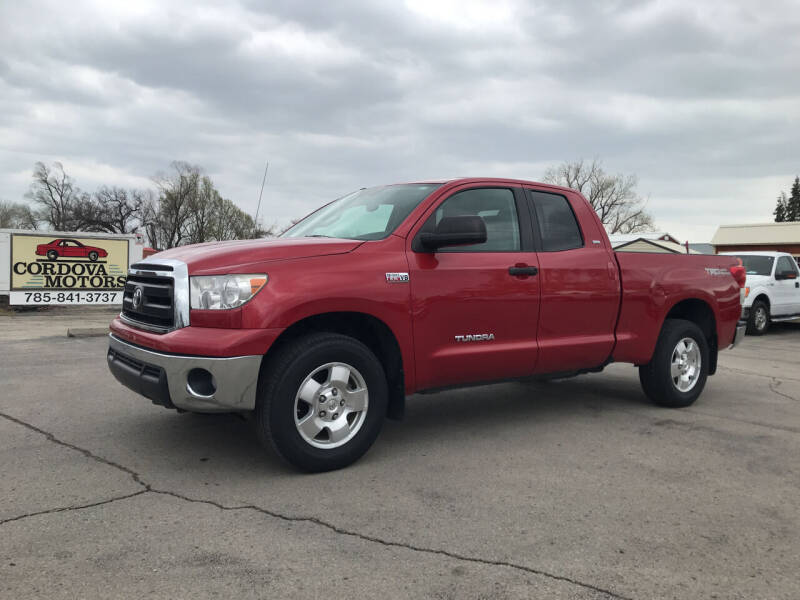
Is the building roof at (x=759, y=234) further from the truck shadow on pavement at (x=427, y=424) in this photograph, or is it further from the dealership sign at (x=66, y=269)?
the truck shadow on pavement at (x=427, y=424)

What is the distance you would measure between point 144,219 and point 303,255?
70.2 metres

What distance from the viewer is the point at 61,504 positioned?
342cm

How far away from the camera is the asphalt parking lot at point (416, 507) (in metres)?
2.69

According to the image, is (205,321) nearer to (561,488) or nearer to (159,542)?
(159,542)

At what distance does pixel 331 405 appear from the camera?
4.00 metres

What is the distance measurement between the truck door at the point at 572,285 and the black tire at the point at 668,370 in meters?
0.67

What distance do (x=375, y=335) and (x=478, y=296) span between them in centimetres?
76

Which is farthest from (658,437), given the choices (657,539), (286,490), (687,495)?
(286,490)

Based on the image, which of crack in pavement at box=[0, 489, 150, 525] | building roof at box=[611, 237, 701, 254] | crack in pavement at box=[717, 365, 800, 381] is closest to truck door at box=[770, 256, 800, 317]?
building roof at box=[611, 237, 701, 254]

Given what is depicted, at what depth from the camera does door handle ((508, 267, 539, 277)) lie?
4.79m

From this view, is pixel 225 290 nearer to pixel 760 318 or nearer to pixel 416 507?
pixel 416 507

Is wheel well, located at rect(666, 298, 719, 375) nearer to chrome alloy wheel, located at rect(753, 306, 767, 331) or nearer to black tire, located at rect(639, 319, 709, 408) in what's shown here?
black tire, located at rect(639, 319, 709, 408)

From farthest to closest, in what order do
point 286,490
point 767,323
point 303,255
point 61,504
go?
point 767,323, point 303,255, point 286,490, point 61,504

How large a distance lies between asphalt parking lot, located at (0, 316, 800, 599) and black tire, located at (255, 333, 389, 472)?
0.44ft
